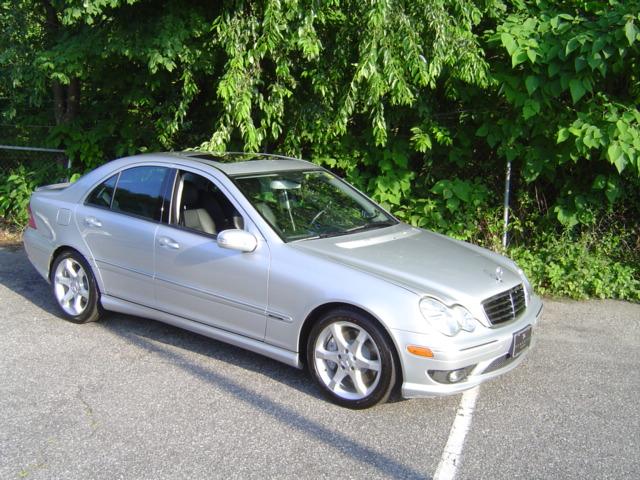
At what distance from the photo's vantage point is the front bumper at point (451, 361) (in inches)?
165

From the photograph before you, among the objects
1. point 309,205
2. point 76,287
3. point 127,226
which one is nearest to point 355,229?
point 309,205

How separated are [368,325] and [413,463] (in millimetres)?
867

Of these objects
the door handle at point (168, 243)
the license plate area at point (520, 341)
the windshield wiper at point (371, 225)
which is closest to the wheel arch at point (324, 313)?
the license plate area at point (520, 341)

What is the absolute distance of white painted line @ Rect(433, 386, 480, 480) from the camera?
3764 mm

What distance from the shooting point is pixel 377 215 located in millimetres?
5816

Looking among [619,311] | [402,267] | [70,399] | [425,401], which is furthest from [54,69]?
[619,311]

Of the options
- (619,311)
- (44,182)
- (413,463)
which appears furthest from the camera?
(44,182)

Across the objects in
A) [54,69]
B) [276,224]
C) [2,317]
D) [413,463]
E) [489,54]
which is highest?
[489,54]

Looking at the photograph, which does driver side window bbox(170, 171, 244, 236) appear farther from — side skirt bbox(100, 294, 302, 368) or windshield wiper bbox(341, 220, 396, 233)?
windshield wiper bbox(341, 220, 396, 233)

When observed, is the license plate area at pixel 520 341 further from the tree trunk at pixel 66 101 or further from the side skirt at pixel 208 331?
the tree trunk at pixel 66 101

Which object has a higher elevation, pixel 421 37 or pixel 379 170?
pixel 421 37

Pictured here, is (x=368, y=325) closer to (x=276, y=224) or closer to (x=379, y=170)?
(x=276, y=224)

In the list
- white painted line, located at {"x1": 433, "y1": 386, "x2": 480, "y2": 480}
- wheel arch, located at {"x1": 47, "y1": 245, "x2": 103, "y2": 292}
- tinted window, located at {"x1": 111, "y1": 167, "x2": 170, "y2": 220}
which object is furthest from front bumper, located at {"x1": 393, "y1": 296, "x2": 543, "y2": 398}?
wheel arch, located at {"x1": 47, "y1": 245, "x2": 103, "y2": 292}

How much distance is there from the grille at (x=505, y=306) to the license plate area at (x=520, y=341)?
113 millimetres
